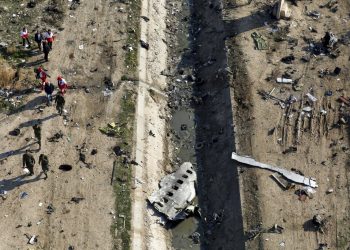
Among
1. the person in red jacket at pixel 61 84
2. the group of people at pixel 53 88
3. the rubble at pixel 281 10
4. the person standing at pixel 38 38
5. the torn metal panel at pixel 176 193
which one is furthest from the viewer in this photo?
the rubble at pixel 281 10

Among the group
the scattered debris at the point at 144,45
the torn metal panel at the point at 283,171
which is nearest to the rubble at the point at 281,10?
the scattered debris at the point at 144,45

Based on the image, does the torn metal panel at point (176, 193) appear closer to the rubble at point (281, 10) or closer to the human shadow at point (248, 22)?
the human shadow at point (248, 22)

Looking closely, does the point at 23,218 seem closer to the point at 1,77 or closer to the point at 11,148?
the point at 11,148

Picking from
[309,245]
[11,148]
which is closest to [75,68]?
[11,148]

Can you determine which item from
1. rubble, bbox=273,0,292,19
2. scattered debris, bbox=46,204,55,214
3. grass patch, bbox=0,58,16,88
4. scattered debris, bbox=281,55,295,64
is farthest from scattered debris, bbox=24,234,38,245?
rubble, bbox=273,0,292,19

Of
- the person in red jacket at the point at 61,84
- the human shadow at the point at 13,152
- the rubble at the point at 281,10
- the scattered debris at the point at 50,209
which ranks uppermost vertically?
the rubble at the point at 281,10

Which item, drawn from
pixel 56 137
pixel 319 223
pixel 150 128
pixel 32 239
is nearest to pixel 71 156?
pixel 56 137
